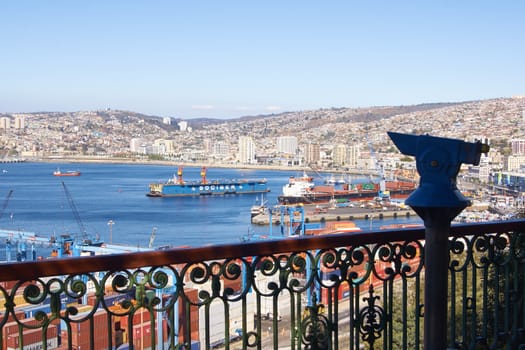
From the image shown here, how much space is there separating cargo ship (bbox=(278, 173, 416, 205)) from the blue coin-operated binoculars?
40.0 m

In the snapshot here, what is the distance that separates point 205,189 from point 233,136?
54.0 meters

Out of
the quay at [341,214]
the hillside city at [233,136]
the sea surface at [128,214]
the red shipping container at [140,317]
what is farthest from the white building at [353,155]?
the red shipping container at [140,317]

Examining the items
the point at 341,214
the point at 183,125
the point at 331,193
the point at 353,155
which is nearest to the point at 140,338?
the point at 341,214

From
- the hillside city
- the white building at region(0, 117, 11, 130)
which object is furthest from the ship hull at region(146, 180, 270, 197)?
the white building at region(0, 117, 11, 130)

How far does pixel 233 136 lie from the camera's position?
3964 inches

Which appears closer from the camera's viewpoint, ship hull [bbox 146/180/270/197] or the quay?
the quay

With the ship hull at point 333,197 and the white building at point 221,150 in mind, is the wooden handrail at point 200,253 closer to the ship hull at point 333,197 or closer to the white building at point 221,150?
the ship hull at point 333,197

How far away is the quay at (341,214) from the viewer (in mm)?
34812

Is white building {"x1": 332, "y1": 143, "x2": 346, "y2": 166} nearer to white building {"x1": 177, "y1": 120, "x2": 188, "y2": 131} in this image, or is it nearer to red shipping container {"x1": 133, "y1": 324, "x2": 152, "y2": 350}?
white building {"x1": 177, "y1": 120, "x2": 188, "y2": 131}

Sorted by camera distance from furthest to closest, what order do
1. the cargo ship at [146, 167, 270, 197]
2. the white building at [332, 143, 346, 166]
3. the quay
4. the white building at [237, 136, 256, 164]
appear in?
the white building at [237, 136, 256, 164] < the white building at [332, 143, 346, 166] < the cargo ship at [146, 167, 270, 197] < the quay

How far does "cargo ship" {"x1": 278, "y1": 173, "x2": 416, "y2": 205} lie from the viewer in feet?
138

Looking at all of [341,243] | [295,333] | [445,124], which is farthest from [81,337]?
[445,124]

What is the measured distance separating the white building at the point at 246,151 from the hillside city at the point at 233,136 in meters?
0.12

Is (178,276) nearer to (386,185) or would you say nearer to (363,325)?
(363,325)
